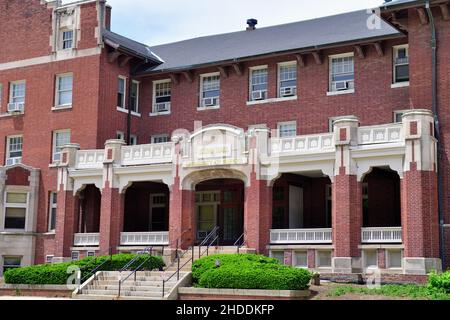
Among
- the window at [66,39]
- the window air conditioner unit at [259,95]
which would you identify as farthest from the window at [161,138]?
the window at [66,39]

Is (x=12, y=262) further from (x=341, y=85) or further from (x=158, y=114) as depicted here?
(x=341, y=85)

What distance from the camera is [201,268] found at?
27.7 metres

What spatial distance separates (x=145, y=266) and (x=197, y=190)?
8.22 meters

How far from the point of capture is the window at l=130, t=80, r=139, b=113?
135 feet

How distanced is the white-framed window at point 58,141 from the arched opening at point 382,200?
16766 millimetres

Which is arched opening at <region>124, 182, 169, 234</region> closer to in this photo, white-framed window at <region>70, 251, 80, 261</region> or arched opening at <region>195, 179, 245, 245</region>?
arched opening at <region>195, 179, 245, 245</region>

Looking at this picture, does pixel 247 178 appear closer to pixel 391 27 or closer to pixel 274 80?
pixel 274 80

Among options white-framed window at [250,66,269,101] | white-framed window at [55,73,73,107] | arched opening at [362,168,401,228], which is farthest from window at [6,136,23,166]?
arched opening at [362,168,401,228]

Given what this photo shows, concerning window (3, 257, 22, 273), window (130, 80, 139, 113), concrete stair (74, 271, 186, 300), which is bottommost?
concrete stair (74, 271, 186, 300)

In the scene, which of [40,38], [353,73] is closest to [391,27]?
[353,73]

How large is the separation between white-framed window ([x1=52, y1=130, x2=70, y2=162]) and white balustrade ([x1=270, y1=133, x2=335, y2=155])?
1345 cm

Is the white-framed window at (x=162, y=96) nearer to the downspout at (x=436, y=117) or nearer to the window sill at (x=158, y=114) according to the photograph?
the window sill at (x=158, y=114)

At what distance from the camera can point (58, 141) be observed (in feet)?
131

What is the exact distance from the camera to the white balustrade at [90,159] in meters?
36.2
